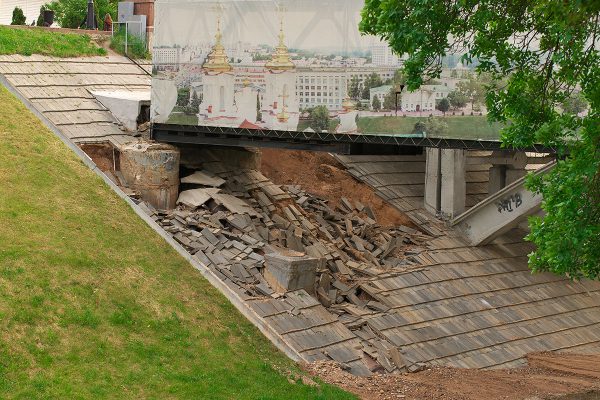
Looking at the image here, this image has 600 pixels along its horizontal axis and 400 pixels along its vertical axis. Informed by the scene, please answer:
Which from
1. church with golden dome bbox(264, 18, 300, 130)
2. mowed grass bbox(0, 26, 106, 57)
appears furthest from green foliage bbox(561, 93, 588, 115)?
mowed grass bbox(0, 26, 106, 57)

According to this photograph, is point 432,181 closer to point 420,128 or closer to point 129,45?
point 420,128

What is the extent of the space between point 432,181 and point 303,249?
20.2 feet

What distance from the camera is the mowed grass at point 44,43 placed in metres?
36.4

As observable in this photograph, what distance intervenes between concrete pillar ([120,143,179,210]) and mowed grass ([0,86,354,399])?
139cm

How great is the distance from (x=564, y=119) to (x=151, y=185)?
14.3 m

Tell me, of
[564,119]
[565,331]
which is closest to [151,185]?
[565,331]

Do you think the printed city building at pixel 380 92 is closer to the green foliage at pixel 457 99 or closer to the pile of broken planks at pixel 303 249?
the green foliage at pixel 457 99

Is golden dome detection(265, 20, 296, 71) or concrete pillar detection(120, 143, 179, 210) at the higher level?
golden dome detection(265, 20, 296, 71)

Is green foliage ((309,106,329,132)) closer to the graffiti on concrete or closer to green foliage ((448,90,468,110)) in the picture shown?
green foliage ((448,90,468,110))

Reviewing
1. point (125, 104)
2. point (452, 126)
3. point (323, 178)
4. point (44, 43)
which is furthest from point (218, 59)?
point (44, 43)

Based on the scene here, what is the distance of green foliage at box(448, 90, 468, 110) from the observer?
29.3 m

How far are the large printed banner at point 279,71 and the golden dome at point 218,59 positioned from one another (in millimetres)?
27

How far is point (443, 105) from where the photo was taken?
→ 96.8 ft

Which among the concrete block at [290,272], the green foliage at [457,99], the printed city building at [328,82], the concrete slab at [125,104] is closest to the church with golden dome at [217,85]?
the printed city building at [328,82]
